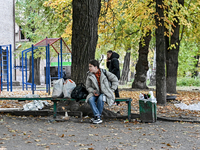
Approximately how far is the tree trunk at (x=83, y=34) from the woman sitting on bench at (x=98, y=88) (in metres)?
1.26

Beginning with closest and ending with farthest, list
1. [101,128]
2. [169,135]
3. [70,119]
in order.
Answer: [169,135] → [101,128] → [70,119]

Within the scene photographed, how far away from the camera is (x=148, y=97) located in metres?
7.81

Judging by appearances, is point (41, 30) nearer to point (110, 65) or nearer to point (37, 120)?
point (110, 65)

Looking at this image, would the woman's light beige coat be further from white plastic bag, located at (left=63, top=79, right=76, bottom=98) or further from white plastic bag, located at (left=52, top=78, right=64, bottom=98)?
white plastic bag, located at (left=52, top=78, right=64, bottom=98)

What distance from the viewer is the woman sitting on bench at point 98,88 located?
7578 mm

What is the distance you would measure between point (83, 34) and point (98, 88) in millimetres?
1907

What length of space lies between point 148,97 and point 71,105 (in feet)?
7.68

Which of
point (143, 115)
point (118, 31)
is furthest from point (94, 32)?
point (118, 31)

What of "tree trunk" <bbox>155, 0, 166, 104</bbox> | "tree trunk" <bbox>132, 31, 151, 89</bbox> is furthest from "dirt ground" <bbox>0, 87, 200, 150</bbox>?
"tree trunk" <bbox>132, 31, 151, 89</bbox>

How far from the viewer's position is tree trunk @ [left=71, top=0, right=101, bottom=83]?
8.77m

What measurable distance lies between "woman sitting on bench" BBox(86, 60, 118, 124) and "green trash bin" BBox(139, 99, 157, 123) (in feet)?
2.49

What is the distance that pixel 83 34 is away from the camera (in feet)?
28.9

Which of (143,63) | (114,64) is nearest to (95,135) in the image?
(114,64)

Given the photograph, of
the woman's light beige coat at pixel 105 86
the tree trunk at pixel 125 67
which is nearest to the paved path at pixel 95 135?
the woman's light beige coat at pixel 105 86
